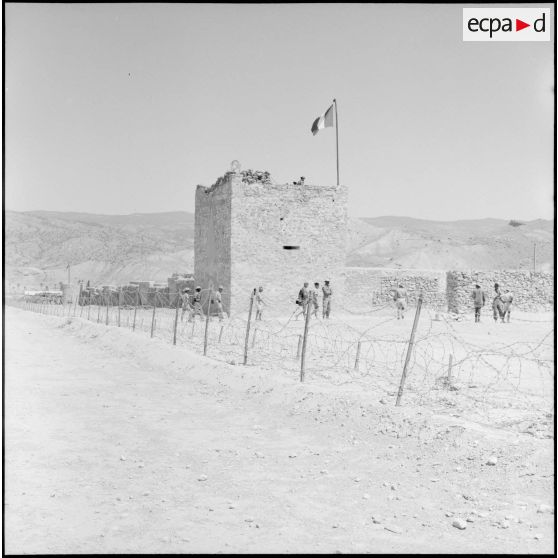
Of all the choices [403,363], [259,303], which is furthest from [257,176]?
[403,363]

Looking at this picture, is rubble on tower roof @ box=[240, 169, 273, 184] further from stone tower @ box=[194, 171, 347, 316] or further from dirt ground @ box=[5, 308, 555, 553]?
dirt ground @ box=[5, 308, 555, 553]

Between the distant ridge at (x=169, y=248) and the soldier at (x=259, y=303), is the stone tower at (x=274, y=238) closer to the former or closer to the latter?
the soldier at (x=259, y=303)

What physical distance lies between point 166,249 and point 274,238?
7712cm

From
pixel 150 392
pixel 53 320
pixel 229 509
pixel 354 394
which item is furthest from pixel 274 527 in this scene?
pixel 53 320

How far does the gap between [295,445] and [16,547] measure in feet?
9.94

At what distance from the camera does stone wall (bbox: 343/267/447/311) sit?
75.0 feet

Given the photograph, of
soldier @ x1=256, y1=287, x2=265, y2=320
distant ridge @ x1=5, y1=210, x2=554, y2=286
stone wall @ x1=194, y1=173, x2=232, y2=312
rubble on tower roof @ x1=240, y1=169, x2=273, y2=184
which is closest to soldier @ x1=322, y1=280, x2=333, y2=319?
soldier @ x1=256, y1=287, x2=265, y2=320

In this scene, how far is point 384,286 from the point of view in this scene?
23609mm

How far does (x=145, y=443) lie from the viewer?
6332 mm

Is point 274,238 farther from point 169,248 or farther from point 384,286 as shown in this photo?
point 169,248

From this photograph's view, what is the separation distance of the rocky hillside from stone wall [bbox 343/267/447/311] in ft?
68.1

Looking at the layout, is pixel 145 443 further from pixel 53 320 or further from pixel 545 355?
pixel 53 320

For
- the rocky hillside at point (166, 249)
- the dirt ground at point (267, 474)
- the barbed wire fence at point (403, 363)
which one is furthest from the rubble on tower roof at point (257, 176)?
the rocky hillside at point (166, 249)

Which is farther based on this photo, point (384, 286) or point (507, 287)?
point (507, 287)
